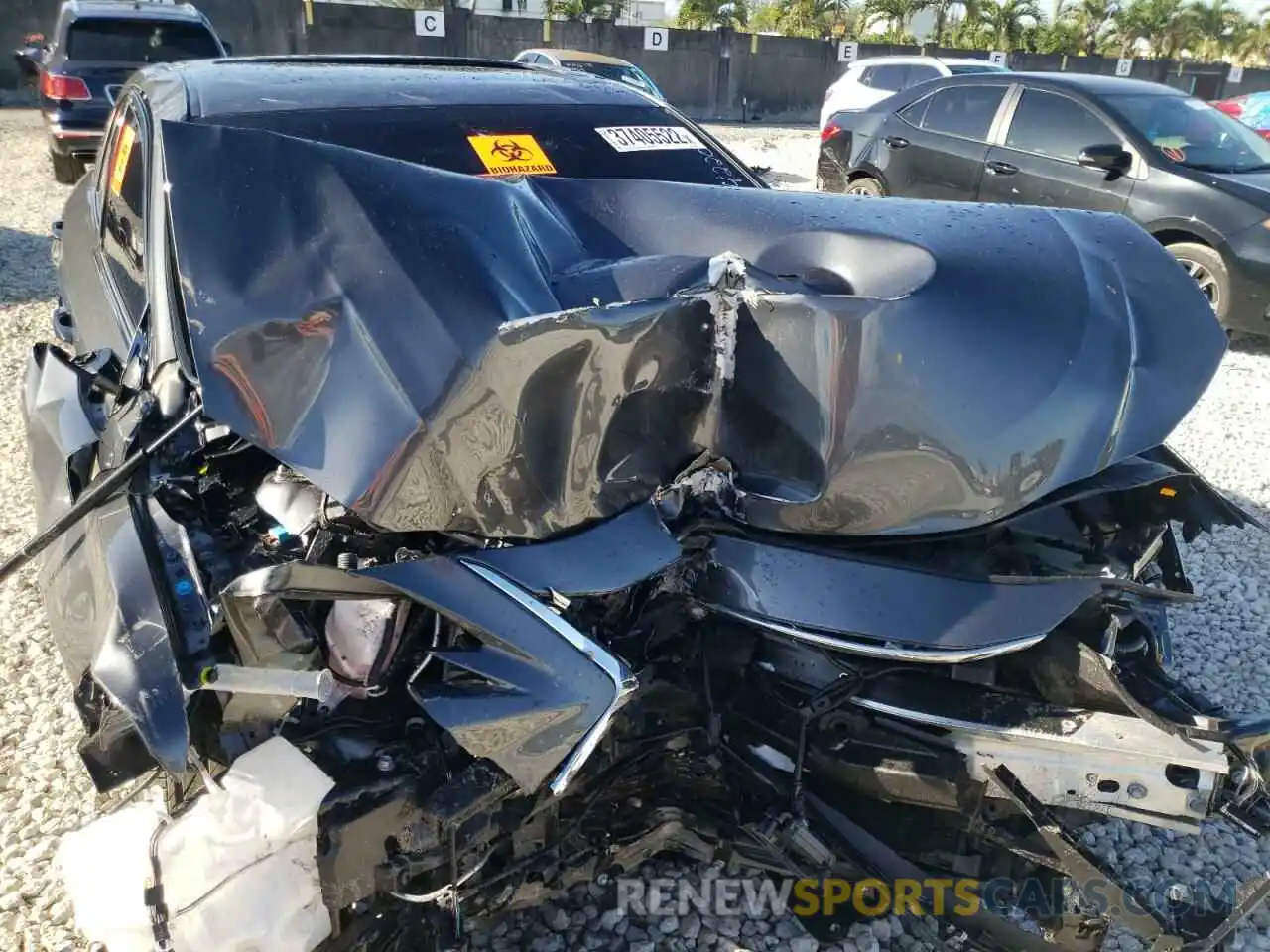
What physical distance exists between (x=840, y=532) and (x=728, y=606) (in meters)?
0.26

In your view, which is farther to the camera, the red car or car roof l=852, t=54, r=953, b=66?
car roof l=852, t=54, r=953, b=66

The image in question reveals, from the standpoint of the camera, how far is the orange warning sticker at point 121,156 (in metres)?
3.11

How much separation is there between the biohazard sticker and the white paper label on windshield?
11.3 inches

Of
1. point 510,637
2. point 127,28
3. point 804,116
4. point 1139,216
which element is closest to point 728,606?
point 510,637

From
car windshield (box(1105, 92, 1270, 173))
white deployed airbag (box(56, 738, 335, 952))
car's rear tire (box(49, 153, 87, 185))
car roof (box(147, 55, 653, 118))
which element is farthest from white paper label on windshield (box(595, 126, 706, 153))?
car's rear tire (box(49, 153, 87, 185))

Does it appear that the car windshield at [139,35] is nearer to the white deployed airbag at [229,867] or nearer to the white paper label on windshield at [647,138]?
the white paper label on windshield at [647,138]

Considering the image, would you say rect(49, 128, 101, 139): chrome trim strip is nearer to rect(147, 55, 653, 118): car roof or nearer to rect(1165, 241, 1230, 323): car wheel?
rect(147, 55, 653, 118): car roof

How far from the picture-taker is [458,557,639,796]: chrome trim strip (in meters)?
1.62

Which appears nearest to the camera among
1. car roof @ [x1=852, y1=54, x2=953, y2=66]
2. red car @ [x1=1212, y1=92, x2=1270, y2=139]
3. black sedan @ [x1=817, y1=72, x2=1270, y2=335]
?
black sedan @ [x1=817, y1=72, x2=1270, y2=335]

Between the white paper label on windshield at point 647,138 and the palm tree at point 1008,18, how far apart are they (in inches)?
1304

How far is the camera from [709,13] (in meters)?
29.9

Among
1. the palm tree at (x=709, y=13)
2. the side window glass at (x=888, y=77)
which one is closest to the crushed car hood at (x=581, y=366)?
the side window glass at (x=888, y=77)

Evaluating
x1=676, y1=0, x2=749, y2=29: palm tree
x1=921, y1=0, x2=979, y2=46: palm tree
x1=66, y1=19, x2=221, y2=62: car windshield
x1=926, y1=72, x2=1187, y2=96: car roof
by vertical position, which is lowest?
x1=926, y1=72, x2=1187, y2=96: car roof

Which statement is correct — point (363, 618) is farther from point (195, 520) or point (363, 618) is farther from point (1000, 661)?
point (1000, 661)
